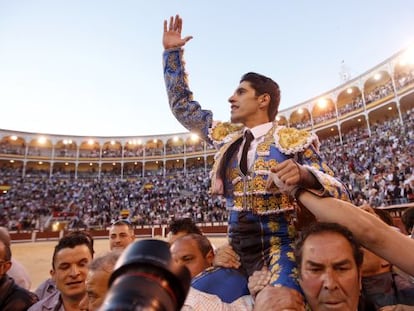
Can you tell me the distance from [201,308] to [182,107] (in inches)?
50.3

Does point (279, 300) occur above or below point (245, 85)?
below

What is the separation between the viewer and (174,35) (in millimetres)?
2133

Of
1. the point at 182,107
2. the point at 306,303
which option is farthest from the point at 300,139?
the point at 182,107

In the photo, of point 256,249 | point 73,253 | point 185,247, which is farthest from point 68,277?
point 256,249

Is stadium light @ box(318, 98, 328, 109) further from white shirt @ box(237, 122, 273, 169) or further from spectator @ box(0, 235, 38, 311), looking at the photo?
spectator @ box(0, 235, 38, 311)

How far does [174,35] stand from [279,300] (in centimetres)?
181

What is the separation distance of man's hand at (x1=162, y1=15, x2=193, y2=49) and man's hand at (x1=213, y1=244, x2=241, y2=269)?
1415 millimetres

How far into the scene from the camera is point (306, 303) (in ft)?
3.85

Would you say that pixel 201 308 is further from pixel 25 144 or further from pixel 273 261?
pixel 25 144

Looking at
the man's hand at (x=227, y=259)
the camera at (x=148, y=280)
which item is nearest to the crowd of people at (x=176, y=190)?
the man's hand at (x=227, y=259)

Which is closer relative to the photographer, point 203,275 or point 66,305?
point 203,275

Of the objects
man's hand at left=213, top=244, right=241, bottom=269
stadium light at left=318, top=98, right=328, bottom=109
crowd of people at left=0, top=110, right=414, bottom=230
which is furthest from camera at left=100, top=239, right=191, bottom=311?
stadium light at left=318, top=98, right=328, bottom=109

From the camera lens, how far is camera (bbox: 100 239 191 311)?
43 centimetres

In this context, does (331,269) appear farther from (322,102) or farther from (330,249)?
(322,102)
